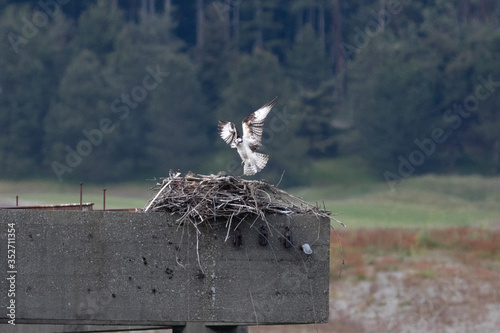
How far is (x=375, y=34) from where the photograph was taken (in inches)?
2403

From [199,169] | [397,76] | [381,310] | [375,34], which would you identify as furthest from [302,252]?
[375,34]

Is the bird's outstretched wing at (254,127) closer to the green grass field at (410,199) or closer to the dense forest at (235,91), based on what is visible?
the green grass field at (410,199)

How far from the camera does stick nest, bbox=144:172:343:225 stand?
33.6ft

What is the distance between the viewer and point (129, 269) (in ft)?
34.4

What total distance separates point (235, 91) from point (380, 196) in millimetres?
13958

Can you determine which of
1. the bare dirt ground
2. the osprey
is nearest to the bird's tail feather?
the osprey

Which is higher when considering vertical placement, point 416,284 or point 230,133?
point 230,133
